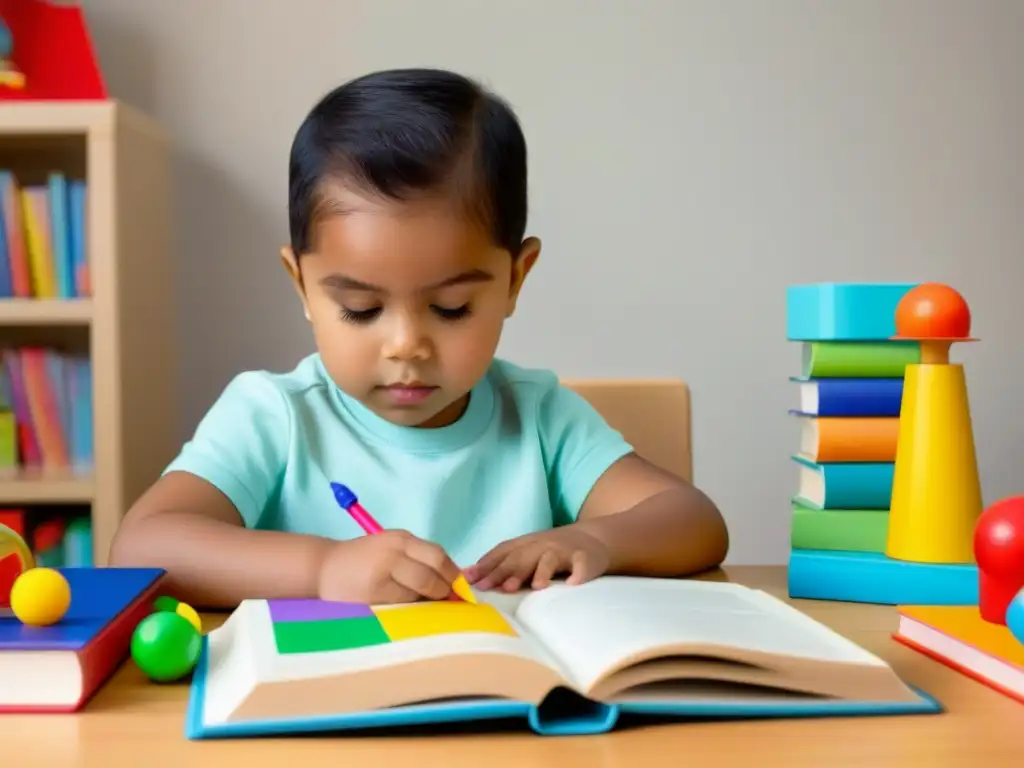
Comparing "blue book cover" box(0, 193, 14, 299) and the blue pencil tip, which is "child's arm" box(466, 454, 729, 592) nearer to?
the blue pencil tip

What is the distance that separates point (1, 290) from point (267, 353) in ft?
1.49

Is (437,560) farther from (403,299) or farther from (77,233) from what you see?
(77,233)

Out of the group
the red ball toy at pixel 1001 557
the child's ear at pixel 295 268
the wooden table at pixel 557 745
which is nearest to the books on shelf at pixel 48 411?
the child's ear at pixel 295 268

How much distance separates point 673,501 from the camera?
1050 mm

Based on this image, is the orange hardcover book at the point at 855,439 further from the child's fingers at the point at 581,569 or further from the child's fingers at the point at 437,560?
the child's fingers at the point at 437,560

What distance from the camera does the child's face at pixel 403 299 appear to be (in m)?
0.94

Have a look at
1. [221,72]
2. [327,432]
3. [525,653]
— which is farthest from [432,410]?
[221,72]

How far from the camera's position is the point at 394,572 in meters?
0.73

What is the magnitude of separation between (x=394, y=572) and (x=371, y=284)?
0.29 meters

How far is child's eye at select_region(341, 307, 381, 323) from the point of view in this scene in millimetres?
964

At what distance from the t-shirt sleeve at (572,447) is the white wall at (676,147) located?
92 cm

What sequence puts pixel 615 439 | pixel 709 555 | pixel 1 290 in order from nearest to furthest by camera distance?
pixel 709 555 → pixel 615 439 → pixel 1 290

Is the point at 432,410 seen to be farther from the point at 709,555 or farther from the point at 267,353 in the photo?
the point at 267,353

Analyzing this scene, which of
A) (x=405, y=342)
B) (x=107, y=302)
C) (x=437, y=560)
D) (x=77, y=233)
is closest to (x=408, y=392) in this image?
(x=405, y=342)
